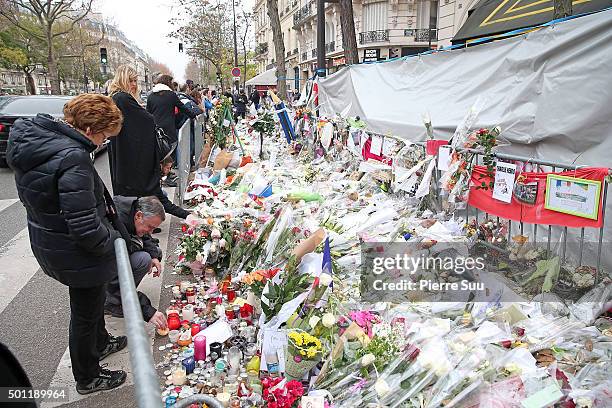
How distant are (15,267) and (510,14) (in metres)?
9.25

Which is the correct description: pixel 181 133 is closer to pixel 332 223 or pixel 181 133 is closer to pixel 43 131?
pixel 332 223

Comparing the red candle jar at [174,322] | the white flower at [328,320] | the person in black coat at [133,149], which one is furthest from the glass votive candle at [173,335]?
the person in black coat at [133,149]

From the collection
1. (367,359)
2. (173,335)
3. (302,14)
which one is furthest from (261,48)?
(367,359)

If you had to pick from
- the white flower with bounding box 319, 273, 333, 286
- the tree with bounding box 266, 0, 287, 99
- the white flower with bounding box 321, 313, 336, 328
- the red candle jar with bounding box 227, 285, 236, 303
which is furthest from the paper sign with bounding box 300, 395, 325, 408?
the tree with bounding box 266, 0, 287, 99

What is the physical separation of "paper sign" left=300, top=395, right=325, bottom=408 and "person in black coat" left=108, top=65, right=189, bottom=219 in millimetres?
3089

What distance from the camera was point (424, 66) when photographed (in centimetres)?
734

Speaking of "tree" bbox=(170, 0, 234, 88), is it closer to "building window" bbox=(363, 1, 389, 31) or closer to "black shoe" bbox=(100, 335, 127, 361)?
"building window" bbox=(363, 1, 389, 31)

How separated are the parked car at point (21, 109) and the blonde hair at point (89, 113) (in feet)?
26.4

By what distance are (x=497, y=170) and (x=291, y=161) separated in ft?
20.2

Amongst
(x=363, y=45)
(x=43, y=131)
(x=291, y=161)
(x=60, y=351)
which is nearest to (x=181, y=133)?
(x=291, y=161)

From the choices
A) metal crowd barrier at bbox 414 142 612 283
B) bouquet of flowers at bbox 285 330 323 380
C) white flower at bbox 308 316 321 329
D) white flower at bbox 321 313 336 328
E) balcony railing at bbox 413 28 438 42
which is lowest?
bouquet of flowers at bbox 285 330 323 380

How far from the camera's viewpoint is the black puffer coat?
2383 millimetres

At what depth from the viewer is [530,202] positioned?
3807 millimetres

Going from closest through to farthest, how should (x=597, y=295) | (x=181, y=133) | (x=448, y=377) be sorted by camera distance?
1. (x=448, y=377)
2. (x=597, y=295)
3. (x=181, y=133)
